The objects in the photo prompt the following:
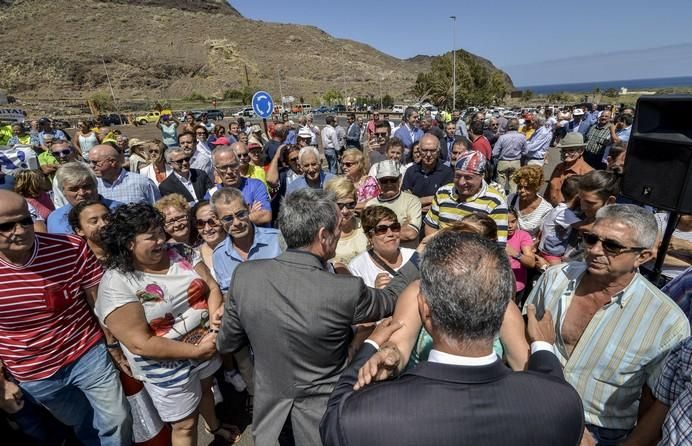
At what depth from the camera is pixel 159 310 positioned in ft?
6.77

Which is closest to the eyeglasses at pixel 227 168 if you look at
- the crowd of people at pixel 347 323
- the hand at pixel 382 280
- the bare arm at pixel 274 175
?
the crowd of people at pixel 347 323

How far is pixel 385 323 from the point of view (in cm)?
157

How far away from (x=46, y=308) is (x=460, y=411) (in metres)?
2.48

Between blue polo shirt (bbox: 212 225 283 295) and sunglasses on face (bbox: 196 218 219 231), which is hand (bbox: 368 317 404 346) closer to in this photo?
blue polo shirt (bbox: 212 225 283 295)

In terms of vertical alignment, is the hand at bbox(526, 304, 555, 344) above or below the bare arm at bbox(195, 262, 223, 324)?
above

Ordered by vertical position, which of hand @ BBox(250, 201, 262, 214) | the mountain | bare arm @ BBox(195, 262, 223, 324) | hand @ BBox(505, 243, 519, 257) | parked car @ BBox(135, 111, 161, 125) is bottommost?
hand @ BBox(505, 243, 519, 257)

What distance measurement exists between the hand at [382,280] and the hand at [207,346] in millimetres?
1104

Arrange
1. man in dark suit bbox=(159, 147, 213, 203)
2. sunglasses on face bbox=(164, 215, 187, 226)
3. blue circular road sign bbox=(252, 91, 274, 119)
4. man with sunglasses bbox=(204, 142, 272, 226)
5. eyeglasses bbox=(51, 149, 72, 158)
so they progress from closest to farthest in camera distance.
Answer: sunglasses on face bbox=(164, 215, 187, 226) < man with sunglasses bbox=(204, 142, 272, 226) < man in dark suit bbox=(159, 147, 213, 203) < eyeglasses bbox=(51, 149, 72, 158) < blue circular road sign bbox=(252, 91, 274, 119)

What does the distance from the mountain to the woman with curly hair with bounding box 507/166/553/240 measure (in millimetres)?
64396

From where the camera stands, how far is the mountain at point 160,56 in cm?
6925

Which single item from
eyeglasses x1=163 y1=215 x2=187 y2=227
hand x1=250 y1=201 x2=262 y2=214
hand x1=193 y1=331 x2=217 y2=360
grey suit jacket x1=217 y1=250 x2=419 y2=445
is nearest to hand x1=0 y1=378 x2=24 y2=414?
hand x1=193 y1=331 x2=217 y2=360

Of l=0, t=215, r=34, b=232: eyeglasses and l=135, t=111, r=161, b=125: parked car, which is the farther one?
l=135, t=111, r=161, b=125: parked car

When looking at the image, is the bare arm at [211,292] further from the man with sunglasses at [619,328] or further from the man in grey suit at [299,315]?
the man with sunglasses at [619,328]

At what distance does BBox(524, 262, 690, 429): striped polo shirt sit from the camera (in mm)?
1718
